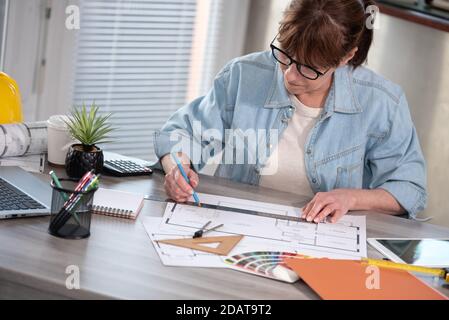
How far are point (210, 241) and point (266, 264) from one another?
0.16 metres

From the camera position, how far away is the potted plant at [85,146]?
2090 mm

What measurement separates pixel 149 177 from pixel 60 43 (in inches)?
47.5

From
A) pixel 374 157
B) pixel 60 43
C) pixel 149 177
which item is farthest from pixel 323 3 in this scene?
pixel 60 43

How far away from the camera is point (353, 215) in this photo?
2127 mm

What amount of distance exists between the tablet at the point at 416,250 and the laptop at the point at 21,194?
0.78 metres

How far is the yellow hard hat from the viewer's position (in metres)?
2.28

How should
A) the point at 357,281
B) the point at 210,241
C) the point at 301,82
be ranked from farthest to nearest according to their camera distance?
the point at 301,82, the point at 210,241, the point at 357,281

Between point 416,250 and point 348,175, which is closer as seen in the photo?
point 416,250

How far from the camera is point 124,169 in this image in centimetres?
222

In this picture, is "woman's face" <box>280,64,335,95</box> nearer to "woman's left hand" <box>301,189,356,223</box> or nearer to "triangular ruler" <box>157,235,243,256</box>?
"woman's left hand" <box>301,189,356,223</box>

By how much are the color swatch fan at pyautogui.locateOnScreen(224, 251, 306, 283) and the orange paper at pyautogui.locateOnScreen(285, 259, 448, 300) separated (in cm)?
2

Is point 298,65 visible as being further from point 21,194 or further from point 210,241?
point 21,194
